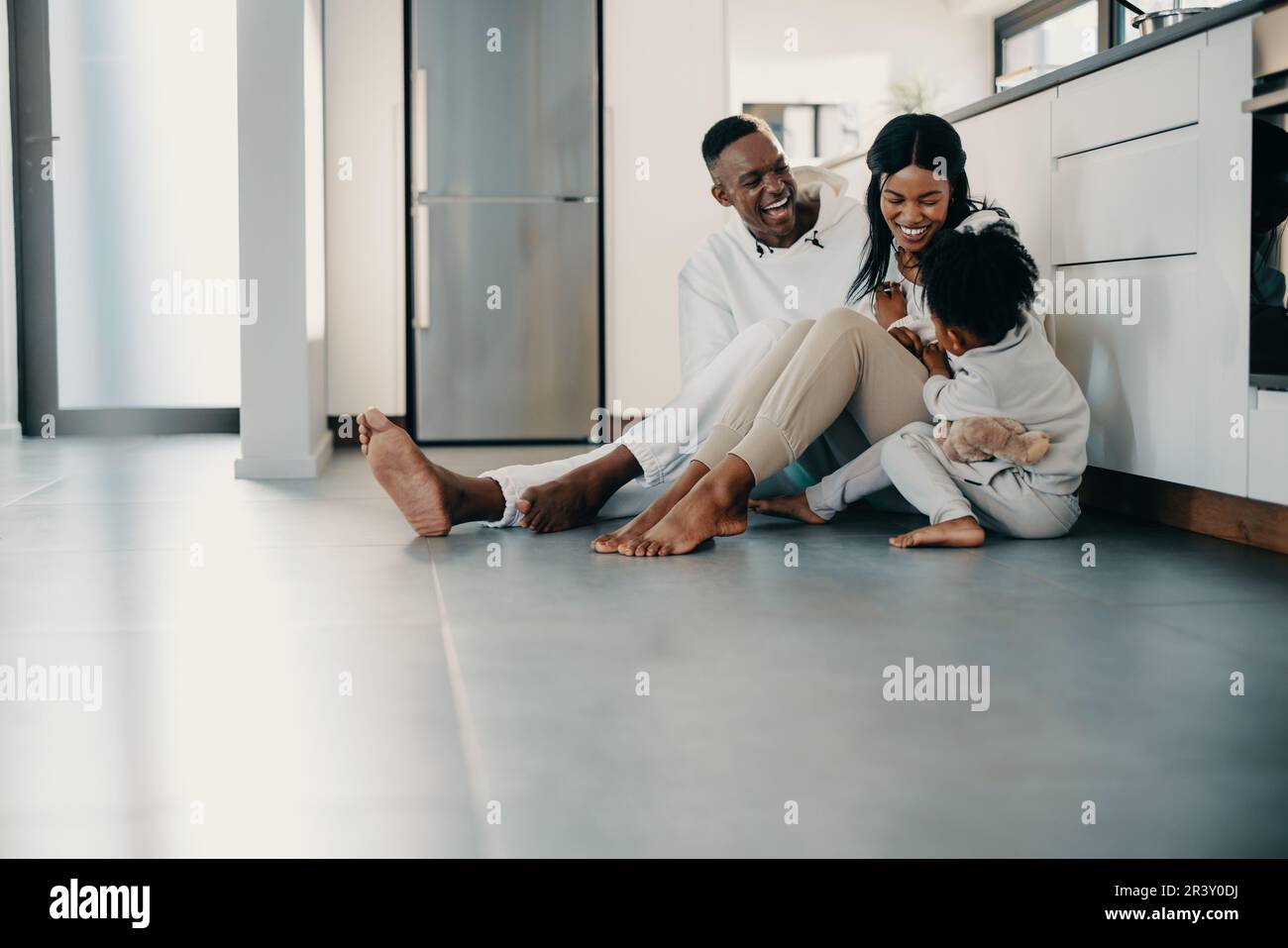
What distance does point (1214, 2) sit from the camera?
3191mm

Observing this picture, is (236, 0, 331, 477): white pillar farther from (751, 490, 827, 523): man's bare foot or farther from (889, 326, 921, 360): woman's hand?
(889, 326, 921, 360): woman's hand

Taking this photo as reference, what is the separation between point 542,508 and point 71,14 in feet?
13.4

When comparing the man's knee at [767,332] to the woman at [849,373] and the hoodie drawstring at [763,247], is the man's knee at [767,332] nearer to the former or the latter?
the woman at [849,373]

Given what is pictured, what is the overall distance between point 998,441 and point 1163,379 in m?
0.48

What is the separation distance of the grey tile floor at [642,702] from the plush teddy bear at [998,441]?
18cm

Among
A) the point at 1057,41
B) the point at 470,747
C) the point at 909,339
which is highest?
the point at 1057,41

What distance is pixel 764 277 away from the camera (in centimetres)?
297

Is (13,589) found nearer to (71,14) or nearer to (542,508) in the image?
(542,508)

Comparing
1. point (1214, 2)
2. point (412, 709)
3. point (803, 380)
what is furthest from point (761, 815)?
point (1214, 2)

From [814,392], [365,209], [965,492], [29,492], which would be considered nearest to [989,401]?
[965,492]

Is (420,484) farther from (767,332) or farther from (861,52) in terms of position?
(861,52)

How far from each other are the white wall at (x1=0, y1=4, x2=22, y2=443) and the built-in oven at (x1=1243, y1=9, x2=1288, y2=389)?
4529 millimetres

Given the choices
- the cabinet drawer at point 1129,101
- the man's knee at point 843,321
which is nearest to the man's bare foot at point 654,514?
the man's knee at point 843,321

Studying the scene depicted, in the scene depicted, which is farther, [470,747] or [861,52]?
[861,52]
